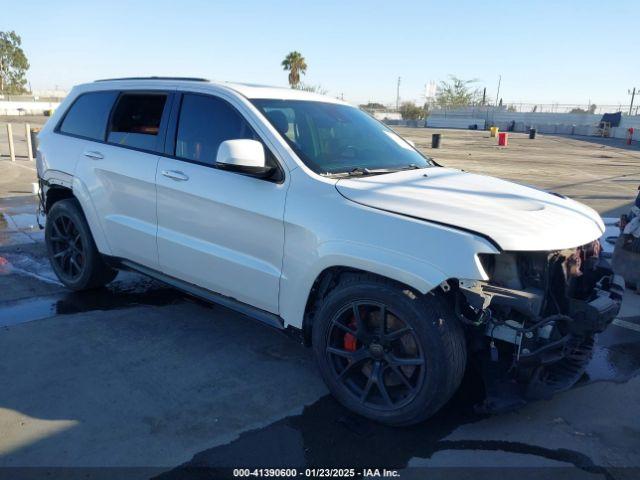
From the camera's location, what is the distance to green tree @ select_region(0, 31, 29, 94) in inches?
3344

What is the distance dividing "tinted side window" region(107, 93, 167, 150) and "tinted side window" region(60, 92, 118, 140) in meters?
0.15

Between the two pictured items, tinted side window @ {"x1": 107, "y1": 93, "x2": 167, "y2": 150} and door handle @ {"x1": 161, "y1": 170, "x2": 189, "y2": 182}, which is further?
tinted side window @ {"x1": 107, "y1": 93, "x2": 167, "y2": 150}

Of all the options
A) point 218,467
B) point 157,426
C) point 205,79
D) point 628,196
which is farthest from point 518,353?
point 628,196

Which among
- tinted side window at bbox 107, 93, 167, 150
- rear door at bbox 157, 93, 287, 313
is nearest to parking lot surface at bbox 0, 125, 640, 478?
rear door at bbox 157, 93, 287, 313

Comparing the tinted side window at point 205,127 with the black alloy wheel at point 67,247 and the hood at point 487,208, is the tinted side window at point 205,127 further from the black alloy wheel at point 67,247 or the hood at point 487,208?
the black alloy wheel at point 67,247

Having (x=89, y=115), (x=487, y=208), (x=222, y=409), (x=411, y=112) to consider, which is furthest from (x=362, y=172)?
(x=411, y=112)

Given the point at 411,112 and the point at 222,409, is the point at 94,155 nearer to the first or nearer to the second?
the point at 222,409

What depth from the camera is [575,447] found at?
2.98 metres

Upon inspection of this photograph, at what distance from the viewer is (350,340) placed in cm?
325

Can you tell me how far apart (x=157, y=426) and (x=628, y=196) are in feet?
40.9

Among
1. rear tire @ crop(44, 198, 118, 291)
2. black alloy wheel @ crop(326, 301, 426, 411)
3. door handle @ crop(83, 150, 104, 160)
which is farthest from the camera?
rear tire @ crop(44, 198, 118, 291)

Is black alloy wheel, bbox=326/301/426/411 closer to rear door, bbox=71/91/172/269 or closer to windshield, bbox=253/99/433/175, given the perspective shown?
windshield, bbox=253/99/433/175

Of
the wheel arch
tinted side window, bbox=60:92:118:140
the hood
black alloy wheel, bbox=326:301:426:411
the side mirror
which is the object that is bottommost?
black alloy wheel, bbox=326:301:426:411

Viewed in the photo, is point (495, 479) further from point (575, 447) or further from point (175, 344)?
point (175, 344)
